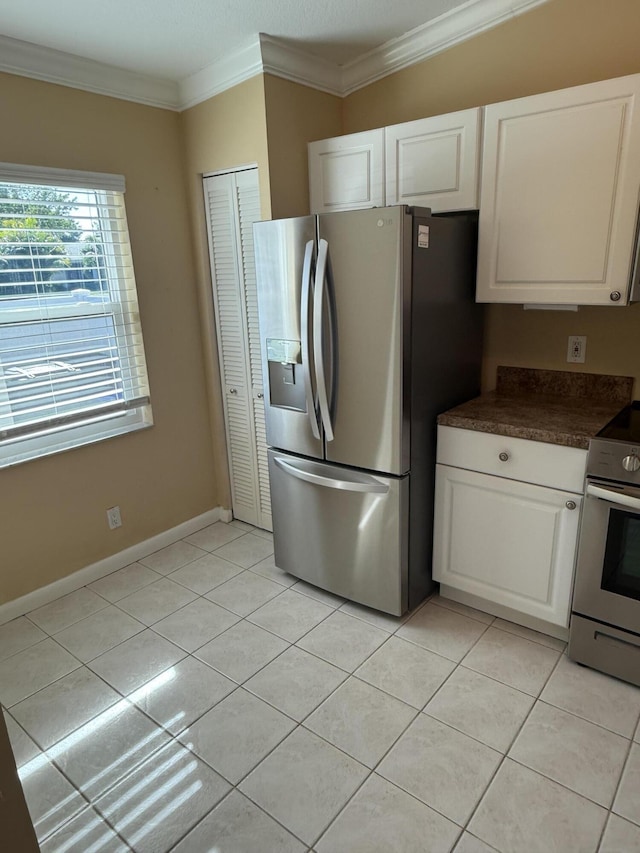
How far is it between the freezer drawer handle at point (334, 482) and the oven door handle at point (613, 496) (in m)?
0.75

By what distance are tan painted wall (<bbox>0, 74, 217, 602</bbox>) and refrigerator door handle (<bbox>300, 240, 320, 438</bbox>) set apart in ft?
3.43

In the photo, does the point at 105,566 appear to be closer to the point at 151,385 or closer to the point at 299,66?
the point at 151,385

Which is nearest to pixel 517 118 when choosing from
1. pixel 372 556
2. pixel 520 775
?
pixel 372 556

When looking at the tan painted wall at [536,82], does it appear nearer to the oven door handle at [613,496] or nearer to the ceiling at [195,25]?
the ceiling at [195,25]

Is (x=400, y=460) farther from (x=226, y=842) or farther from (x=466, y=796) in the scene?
(x=226, y=842)

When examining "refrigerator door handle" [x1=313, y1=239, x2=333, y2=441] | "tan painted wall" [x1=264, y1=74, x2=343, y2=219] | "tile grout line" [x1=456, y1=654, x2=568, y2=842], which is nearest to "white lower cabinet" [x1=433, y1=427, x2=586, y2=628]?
"tile grout line" [x1=456, y1=654, x2=568, y2=842]

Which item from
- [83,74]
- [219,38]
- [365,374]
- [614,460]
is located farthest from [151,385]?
[614,460]

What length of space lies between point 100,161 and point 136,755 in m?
2.48

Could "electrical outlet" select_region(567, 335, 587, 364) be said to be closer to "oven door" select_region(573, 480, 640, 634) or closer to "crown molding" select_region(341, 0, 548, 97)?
"oven door" select_region(573, 480, 640, 634)

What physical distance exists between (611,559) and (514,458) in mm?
476

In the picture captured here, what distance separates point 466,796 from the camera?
5.22 feet

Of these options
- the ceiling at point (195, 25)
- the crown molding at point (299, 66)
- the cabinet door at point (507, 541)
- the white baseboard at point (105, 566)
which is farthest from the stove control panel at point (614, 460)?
the white baseboard at point (105, 566)

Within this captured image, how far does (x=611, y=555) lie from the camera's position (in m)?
1.89

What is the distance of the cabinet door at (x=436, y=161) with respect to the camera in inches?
84.6
